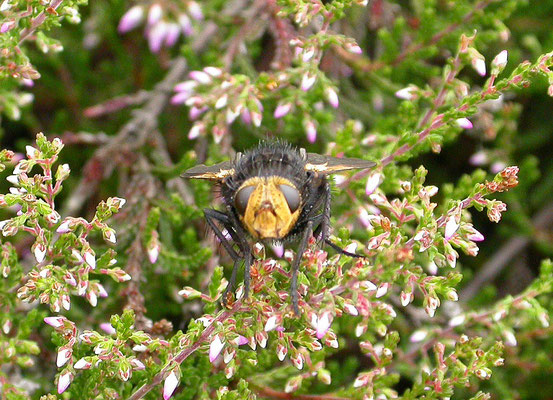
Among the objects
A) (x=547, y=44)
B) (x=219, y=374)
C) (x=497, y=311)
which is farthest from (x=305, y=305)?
(x=547, y=44)

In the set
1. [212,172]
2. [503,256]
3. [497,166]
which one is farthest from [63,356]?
[503,256]

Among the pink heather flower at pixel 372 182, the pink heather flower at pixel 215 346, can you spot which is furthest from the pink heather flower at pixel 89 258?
the pink heather flower at pixel 372 182

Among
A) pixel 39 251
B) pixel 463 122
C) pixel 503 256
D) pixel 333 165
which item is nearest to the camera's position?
pixel 39 251

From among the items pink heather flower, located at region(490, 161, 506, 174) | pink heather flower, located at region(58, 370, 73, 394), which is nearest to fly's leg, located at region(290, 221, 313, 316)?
pink heather flower, located at region(58, 370, 73, 394)

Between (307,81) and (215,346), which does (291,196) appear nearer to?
(215,346)

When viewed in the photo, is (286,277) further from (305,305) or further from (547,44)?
(547,44)

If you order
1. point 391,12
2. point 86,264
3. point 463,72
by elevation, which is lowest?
point 463,72

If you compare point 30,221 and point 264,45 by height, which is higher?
point 30,221
